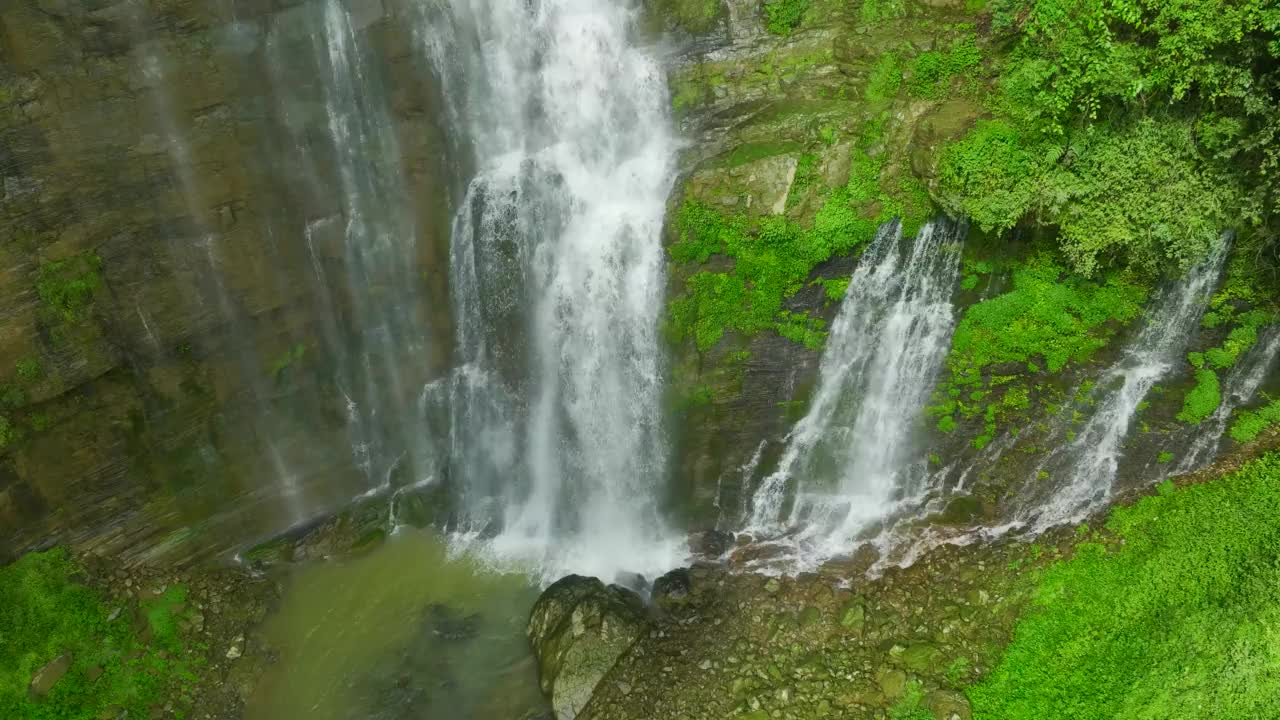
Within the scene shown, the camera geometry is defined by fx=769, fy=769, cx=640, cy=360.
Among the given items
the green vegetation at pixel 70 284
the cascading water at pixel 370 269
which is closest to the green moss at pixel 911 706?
the cascading water at pixel 370 269

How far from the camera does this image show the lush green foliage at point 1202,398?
12422 mm

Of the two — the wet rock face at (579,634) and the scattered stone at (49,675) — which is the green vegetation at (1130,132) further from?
the scattered stone at (49,675)

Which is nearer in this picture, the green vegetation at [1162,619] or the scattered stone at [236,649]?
the green vegetation at [1162,619]

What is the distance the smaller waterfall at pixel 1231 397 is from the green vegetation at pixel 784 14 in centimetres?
949


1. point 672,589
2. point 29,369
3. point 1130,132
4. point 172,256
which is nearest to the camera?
point 1130,132

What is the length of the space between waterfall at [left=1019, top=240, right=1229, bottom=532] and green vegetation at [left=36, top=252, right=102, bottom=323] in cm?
1695

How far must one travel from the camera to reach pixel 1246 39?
9906 millimetres

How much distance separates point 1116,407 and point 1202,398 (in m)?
1.20

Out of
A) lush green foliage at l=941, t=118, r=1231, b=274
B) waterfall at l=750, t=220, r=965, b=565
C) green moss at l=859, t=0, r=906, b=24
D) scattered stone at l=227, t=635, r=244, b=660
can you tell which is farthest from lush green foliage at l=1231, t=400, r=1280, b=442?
scattered stone at l=227, t=635, r=244, b=660

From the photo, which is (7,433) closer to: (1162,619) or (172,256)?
(172,256)

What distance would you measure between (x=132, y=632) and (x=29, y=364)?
521 centimetres

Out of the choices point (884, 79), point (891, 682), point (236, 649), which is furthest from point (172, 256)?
point (891, 682)

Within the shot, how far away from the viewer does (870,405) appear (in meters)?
14.5

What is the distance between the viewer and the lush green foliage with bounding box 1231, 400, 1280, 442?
12117 millimetres
